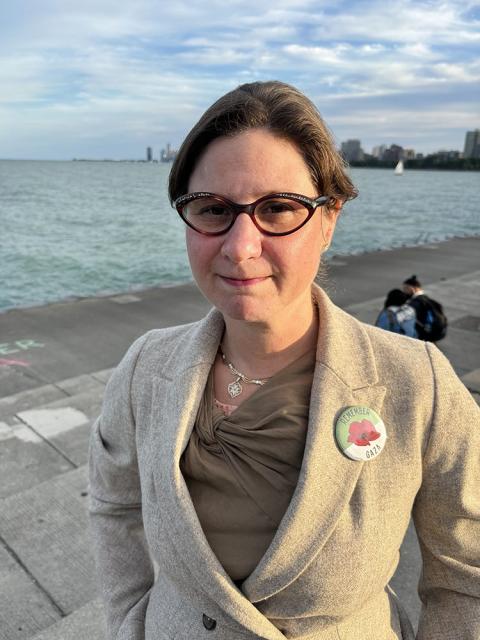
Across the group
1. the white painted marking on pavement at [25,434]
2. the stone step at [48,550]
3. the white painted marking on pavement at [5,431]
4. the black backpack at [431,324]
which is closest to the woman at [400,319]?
the black backpack at [431,324]

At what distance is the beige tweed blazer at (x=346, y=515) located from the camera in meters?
1.27

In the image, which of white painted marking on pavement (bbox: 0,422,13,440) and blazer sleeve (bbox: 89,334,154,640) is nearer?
blazer sleeve (bbox: 89,334,154,640)

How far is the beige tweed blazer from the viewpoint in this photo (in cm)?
127

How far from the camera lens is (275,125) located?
1275 mm

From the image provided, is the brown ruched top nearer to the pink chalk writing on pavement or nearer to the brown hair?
the brown hair

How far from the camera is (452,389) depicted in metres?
1.31

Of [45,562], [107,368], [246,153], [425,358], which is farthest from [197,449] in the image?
[107,368]

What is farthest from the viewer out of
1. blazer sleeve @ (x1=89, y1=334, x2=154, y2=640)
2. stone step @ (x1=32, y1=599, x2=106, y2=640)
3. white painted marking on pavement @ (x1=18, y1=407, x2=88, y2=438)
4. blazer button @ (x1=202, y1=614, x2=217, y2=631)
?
white painted marking on pavement @ (x1=18, y1=407, x2=88, y2=438)

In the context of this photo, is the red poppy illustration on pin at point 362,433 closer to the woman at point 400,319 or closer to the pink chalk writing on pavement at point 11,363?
the woman at point 400,319

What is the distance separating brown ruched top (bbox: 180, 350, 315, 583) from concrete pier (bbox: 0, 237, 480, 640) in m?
0.67

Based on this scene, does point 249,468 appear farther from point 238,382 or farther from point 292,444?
point 238,382

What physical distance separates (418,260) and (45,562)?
51.1 feet

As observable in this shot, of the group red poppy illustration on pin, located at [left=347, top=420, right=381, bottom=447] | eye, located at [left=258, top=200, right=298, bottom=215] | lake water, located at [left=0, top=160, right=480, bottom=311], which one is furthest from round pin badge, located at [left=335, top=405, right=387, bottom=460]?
lake water, located at [left=0, top=160, right=480, bottom=311]

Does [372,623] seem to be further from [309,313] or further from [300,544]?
[309,313]
